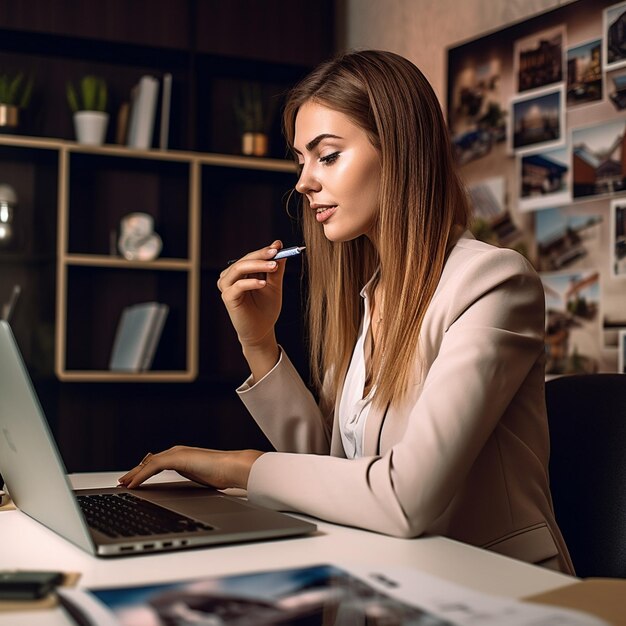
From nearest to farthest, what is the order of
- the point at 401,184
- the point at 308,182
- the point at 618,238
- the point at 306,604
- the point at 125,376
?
the point at 306,604 → the point at 401,184 → the point at 308,182 → the point at 618,238 → the point at 125,376

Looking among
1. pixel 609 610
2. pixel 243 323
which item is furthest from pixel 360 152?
pixel 609 610

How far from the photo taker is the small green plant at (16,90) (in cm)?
304

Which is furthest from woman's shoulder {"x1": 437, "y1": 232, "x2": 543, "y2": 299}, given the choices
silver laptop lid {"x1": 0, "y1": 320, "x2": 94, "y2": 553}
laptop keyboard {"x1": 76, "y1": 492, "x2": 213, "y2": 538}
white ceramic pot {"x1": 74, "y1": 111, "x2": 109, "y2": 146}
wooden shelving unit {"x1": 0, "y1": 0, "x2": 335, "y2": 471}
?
white ceramic pot {"x1": 74, "y1": 111, "x2": 109, "y2": 146}

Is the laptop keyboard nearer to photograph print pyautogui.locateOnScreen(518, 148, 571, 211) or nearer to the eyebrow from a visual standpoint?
the eyebrow

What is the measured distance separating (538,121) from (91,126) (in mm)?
1484

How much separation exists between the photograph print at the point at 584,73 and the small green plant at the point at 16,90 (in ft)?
5.89

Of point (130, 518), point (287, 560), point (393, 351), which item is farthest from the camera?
point (393, 351)

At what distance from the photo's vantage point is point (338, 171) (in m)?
1.46

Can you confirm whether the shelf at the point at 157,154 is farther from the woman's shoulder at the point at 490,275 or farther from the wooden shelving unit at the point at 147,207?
the woman's shoulder at the point at 490,275

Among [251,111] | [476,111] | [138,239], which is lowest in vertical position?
[138,239]

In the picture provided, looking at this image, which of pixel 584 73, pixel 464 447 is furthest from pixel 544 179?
pixel 464 447

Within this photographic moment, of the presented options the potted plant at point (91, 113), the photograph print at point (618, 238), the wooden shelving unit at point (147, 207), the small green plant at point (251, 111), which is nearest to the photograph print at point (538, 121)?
the photograph print at point (618, 238)

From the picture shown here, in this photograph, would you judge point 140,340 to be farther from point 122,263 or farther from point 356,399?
point 356,399

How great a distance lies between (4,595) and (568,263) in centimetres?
208
